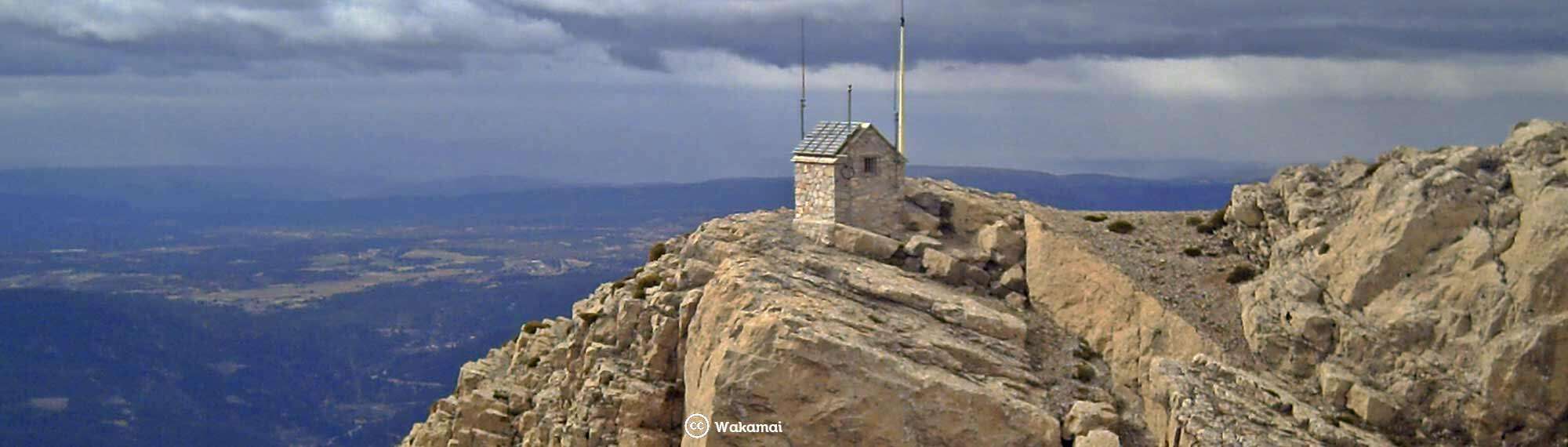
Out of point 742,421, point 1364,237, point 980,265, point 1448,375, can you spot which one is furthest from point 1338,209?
point 742,421

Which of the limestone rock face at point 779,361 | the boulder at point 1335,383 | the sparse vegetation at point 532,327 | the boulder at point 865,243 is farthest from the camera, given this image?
the sparse vegetation at point 532,327

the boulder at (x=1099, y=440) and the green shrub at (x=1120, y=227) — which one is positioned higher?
the green shrub at (x=1120, y=227)

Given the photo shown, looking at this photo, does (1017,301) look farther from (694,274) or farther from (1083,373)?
(694,274)

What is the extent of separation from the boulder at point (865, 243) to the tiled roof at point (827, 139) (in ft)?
8.79

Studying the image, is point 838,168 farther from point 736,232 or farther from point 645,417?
point 645,417

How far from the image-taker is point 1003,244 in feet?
173

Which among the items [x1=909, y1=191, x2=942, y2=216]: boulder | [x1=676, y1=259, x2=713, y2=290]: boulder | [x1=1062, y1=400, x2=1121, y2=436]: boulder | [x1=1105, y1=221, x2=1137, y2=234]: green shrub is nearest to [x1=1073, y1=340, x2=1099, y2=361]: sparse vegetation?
[x1=1062, y1=400, x2=1121, y2=436]: boulder

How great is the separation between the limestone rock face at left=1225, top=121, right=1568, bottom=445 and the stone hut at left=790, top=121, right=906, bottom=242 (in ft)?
41.5

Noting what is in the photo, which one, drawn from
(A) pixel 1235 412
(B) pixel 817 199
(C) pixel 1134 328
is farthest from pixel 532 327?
(A) pixel 1235 412

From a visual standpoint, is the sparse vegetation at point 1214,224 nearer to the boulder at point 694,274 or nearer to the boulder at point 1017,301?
the boulder at point 1017,301

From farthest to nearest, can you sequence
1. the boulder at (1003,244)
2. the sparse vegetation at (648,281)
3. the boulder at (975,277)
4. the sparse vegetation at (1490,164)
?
the sparse vegetation at (648,281) → the boulder at (1003,244) → the boulder at (975,277) → the sparse vegetation at (1490,164)

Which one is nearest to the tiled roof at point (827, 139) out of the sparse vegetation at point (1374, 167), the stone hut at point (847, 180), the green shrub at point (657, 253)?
the stone hut at point (847, 180)

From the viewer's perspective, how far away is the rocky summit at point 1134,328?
135 feet

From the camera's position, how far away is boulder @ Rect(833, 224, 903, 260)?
52125 mm
